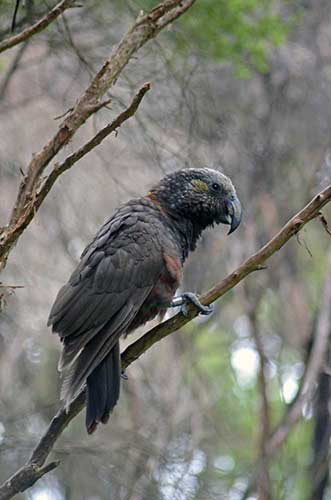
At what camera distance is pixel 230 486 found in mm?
6062

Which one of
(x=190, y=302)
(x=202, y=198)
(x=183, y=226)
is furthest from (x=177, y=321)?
(x=202, y=198)

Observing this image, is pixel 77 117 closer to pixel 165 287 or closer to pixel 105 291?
pixel 105 291

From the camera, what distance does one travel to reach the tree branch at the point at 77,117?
2992mm

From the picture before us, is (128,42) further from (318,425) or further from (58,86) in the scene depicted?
(318,425)

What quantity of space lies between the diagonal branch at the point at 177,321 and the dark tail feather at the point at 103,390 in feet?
0.27

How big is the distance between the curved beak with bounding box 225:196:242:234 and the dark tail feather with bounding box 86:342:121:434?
111 cm

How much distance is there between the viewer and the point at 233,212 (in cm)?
450

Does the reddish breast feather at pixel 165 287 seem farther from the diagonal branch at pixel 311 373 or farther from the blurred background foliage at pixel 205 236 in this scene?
the diagonal branch at pixel 311 373

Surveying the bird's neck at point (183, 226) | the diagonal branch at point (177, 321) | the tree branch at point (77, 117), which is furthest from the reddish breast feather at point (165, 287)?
the tree branch at point (77, 117)

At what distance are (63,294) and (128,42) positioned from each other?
1.19m

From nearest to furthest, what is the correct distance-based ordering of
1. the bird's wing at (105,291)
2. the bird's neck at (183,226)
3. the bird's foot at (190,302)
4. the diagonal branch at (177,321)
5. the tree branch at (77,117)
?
1. the tree branch at (77,117)
2. the diagonal branch at (177,321)
3. the bird's foot at (190,302)
4. the bird's wing at (105,291)
5. the bird's neck at (183,226)

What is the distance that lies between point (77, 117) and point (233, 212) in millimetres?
1528

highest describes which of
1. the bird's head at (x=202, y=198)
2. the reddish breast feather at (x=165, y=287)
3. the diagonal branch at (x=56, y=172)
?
the bird's head at (x=202, y=198)

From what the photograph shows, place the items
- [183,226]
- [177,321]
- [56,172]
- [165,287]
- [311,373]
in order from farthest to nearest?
[311,373]
[183,226]
[165,287]
[177,321]
[56,172]
